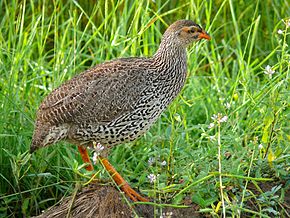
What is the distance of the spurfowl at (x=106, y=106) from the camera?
18.1ft

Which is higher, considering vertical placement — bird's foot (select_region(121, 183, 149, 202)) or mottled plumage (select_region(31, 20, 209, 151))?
mottled plumage (select_region(31, 20, 209, 151))

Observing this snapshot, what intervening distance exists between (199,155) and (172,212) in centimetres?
→ 60

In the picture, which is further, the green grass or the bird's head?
the bird's head

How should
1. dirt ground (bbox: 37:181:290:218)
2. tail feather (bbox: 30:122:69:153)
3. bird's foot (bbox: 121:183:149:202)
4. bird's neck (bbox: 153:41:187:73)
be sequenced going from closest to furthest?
dirt ground (bbox: 37:181:290:218), bird's foot (bbox: 121:183:149:202), tail feather (bbox: 30:122:69:153), bird's neck (bbox: 153:41:187:73)

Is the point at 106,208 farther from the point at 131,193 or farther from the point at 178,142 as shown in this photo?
the point at 178,142

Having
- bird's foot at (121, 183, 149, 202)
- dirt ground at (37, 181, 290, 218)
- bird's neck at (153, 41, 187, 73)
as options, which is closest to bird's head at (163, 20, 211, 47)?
bird's neck at (153, 41, 187, 73)

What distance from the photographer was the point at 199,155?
17.8 ft

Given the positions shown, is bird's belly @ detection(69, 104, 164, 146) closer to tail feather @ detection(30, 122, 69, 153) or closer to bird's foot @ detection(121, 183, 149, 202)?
tail feather @ detection(30, 122, 69, 153)

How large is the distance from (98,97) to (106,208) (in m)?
0.92

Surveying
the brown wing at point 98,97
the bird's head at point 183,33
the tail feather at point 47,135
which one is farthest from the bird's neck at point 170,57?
the tail feather at point 47,135

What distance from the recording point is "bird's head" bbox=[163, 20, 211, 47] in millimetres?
5883

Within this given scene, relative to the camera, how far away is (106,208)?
4.89m

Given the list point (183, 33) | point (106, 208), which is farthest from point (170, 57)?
point (106, 208)

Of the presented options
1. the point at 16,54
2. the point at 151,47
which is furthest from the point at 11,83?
the point at 151,47
